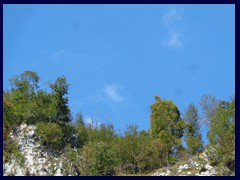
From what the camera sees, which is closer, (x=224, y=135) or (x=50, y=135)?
(x=224, y=135)

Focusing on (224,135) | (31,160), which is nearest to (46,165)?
(31,160)

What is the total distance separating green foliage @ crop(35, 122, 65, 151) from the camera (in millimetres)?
33062

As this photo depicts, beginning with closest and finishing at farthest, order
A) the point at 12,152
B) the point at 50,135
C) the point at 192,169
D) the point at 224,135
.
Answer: the point at 192,169, the point at 224,135, the point at 12,152, the point at 50,135

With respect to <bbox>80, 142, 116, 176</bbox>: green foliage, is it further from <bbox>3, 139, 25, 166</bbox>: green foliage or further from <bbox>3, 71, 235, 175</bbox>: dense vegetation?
<bbox>3, 139, 25, 166</bbox>: green foliage

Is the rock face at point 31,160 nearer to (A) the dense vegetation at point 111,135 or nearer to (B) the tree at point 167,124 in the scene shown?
(A) the dense vegetation at point 111,135

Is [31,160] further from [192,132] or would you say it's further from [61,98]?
[192,132]

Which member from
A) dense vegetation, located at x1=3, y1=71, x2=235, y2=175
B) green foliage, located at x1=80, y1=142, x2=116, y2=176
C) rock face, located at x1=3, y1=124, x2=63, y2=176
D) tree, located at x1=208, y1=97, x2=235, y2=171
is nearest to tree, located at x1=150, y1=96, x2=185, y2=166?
dense vegetation, located at x1=3, y1=71, x2=235, y2=175

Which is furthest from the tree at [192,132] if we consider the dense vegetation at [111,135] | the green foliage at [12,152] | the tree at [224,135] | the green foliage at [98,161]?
the green foliage at [12,152]

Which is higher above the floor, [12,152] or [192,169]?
[12,152]

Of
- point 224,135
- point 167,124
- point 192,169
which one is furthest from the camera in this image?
point 167,124

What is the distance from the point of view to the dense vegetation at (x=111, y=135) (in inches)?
1205

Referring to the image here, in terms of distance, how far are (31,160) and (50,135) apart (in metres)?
2.70

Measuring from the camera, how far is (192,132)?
1553 inches
